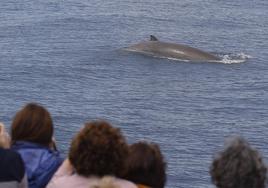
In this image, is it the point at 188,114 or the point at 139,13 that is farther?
the point at 139,13

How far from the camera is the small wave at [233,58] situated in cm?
5378

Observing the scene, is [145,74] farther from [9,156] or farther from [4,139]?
[9,156]

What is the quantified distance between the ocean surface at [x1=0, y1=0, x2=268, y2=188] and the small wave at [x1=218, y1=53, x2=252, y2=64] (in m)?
0.06

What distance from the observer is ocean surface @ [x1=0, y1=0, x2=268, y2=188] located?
37.1m

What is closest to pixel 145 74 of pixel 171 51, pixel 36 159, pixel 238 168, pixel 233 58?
pixel 171 51

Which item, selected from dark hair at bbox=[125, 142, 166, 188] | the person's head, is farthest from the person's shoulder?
the person's head

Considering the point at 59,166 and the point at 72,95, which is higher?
the point at 59,166

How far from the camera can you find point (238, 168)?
9.21 metres

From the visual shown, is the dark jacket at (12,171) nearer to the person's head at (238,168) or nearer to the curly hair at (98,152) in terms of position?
the curly hair at (98,152)

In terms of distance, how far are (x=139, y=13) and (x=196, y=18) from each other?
4.51 meters

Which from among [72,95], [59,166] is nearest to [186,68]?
[72,95]

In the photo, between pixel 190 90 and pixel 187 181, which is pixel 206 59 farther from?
pixel 187 181

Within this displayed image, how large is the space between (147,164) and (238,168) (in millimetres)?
1071

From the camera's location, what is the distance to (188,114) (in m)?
41.0
